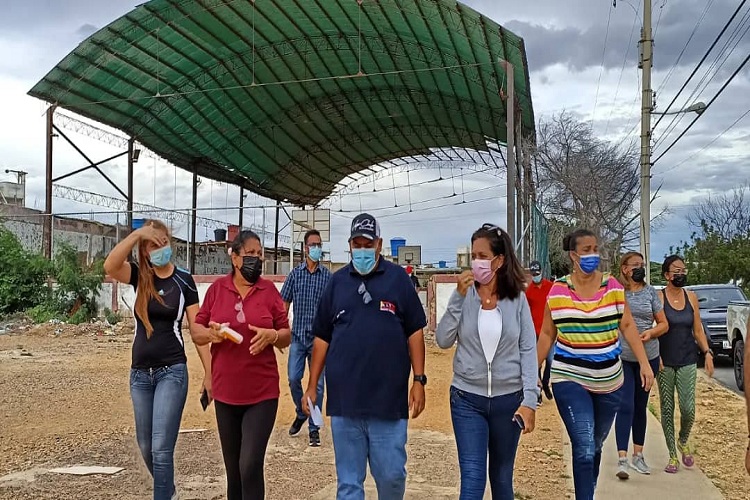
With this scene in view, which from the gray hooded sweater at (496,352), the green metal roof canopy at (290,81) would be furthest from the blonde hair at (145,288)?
the green metal roof canopy at (290,81)

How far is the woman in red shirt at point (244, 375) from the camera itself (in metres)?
4.27

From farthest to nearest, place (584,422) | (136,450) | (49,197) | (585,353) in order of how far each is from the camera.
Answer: (49,197), (136,450), (585,353), (584,422)

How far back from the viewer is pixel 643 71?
725 inches

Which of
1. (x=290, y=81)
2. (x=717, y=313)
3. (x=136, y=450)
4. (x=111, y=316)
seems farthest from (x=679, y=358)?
(x=290, y=81)

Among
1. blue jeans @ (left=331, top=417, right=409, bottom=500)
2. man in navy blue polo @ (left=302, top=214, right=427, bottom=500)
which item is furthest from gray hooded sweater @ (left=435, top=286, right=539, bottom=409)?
blue jeans @ (left=331, top=417, right=409, bottom=500)

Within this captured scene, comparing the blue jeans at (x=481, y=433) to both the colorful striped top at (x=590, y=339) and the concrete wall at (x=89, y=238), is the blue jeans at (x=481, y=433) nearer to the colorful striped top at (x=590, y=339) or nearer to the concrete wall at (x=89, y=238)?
the colorful striped top at (x=590, y=339)

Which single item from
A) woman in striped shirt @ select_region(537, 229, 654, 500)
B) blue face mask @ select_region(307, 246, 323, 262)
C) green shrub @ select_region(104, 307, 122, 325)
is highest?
blue face mask @ select_region(307, 246, 323, 262)

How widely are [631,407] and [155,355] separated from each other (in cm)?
378

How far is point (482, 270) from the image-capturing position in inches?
162

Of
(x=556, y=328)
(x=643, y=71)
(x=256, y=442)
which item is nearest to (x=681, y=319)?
(x=556, y=328)

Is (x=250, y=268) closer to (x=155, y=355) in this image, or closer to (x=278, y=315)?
(x=278, y=315)

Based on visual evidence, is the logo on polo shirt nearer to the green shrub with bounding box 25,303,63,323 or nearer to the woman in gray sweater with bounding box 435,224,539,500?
the woman in gray sweater with bounding box 435,224,539,500

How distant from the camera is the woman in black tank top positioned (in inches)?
252

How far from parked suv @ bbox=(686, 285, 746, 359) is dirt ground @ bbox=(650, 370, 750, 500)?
2.61 m
